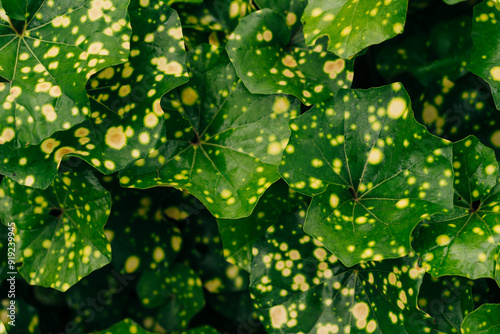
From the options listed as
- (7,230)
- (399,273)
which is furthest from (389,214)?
(7,230)

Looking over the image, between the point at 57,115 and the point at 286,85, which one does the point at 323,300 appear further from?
the point at 57,115

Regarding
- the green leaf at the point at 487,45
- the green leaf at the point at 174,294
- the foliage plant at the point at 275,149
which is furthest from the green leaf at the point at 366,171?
the green leaf at the point at 174,294

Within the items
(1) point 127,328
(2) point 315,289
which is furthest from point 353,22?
(1) point 127,328

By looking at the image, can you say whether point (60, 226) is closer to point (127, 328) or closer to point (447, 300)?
point (127, 328)

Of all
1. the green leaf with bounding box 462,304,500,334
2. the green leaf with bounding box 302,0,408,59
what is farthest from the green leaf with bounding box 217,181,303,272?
the green leaf with bounding box 462,304,500,334

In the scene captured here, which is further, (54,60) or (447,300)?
(447,300)

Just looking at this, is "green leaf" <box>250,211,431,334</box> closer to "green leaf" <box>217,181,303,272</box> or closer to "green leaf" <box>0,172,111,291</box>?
"green leaf" <box>217,181,303,272</box>
